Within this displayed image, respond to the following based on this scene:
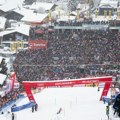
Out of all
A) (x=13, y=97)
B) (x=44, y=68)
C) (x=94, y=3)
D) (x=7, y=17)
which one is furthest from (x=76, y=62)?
(x=94, y=3)

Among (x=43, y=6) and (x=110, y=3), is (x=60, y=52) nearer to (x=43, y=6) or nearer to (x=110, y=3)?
(x=110, y=3)

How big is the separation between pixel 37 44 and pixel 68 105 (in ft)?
66.0

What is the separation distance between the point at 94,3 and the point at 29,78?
33536mm

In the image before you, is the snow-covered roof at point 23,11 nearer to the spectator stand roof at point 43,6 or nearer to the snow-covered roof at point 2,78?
the spectator stand roof at point 43,6

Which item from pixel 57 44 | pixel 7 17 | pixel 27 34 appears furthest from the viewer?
→ pixel 7 17

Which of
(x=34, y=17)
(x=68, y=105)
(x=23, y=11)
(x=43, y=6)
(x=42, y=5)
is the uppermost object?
(x=42, y=5)

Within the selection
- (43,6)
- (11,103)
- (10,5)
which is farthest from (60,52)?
(10,5)

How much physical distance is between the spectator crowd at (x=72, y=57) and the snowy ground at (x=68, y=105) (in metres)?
7.96

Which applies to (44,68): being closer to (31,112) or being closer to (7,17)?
(31,112)

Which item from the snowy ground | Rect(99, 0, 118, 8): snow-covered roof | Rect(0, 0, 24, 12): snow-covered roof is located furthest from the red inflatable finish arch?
Rect(0, 0, 24, 12): snow-covered roof

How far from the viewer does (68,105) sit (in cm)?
2891

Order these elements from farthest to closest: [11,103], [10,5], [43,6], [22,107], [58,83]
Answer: [10,5], [43,6], [11,103], [58,83], [22,107]

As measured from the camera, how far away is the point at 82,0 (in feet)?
240

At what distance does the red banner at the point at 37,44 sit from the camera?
157 feet
